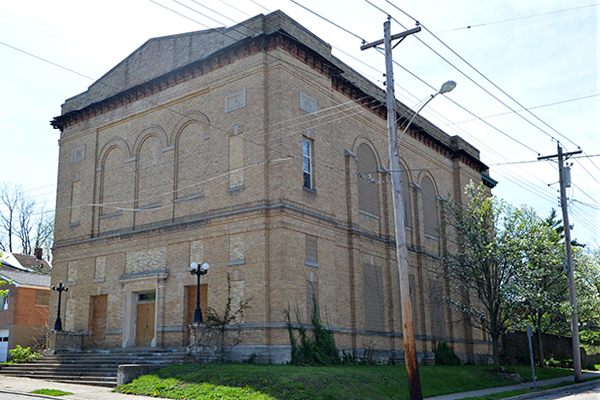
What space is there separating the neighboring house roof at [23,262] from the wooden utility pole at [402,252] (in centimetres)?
4011

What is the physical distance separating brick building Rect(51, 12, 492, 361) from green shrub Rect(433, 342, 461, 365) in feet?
1.84

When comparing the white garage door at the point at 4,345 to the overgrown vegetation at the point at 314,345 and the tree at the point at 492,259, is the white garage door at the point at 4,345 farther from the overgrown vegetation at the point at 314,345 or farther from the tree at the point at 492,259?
the tree at the point at 492,259

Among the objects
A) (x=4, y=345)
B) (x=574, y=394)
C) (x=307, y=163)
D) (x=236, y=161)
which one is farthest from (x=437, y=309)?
(x=4, y=345)

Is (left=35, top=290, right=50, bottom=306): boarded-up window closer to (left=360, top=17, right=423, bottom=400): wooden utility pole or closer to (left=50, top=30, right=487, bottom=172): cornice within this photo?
(left=50, top=30, right=487, bottom=172): cornice

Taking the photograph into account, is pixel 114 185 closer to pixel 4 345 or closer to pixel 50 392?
pixel 50 392

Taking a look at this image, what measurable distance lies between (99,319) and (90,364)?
4484 mm

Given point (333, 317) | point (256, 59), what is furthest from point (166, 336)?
point (256, 59)

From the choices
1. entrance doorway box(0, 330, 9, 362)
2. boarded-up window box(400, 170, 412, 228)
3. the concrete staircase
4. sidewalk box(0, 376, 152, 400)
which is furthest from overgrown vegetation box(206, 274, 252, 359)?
entrance doorway box(0, 330, 9, 362)

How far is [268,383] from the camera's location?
16828 mm

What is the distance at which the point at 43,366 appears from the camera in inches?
961

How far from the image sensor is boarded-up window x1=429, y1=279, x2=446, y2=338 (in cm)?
3303

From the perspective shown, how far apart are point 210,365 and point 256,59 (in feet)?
41.5

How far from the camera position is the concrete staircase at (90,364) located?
21125mm

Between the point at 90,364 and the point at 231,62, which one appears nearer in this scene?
the point at 90,364
